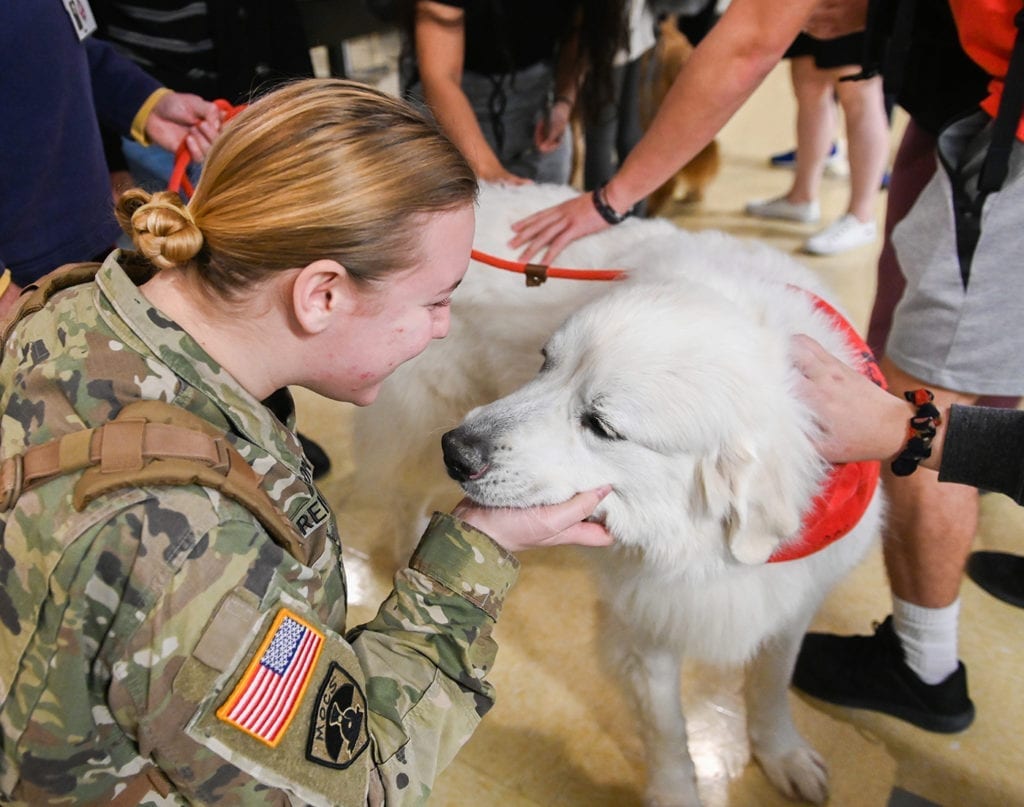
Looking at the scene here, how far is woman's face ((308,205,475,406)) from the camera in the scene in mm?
954

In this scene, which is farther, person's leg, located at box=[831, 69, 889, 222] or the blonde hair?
person's leg, located at box=[831, 69, 889, 222]

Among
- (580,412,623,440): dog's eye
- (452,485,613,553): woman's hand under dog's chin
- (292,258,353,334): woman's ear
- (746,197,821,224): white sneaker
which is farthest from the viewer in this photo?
(746,197,821,224): white sneaker

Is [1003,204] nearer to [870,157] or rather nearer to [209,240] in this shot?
[209,240]

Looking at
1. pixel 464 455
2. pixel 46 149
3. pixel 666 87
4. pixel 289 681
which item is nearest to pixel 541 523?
pixel 464 455

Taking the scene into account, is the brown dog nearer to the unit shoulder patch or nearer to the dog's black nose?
the dog's black nose

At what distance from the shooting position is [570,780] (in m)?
1.72

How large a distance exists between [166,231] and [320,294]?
7.0 inches

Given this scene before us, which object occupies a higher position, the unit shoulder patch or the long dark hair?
the long dark hair

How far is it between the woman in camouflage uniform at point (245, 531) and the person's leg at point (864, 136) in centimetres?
308

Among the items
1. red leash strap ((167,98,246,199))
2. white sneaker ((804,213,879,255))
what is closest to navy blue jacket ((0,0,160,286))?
red leash strap ((167,98,246,199))

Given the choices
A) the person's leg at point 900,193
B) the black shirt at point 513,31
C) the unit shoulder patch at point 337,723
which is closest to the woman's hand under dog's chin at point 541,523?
the unit shoulder patch at point 337,723

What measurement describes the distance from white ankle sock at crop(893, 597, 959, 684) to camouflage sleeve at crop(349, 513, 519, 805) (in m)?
1.18

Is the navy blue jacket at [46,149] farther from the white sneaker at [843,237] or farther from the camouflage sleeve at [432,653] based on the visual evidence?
the white sneaker at [843,237]

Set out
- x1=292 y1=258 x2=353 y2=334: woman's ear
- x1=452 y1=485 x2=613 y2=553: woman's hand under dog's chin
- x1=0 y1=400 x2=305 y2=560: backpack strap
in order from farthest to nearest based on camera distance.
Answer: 1. x1=452 y1=485 x2=613 y2=553: woman's hand under dog's chin
2. x1=292 y1=258 x2=353 y2=334: woman's ear
3. x1=0 y1=400 x2=305 y2=560: backpack strap
